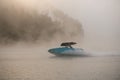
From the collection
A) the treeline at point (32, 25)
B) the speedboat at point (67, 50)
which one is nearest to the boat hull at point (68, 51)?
the speedboat at point (67, 50)

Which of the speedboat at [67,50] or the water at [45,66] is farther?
the speedboat at [67,50]

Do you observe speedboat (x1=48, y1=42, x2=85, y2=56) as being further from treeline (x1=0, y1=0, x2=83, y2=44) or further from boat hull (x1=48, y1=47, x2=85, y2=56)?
treeline (x1=0, y1=0, x2=83, y2=44)

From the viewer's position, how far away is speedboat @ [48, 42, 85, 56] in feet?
10.0

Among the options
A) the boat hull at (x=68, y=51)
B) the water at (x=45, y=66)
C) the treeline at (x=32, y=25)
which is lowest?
the water at (x=45, y=66)

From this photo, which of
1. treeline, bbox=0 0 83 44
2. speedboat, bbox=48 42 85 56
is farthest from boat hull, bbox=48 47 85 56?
treeline, bbox=0 0 83 44

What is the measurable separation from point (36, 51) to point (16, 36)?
0.27 metres

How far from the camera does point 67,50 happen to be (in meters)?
3.10

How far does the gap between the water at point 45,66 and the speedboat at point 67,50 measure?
0.04m

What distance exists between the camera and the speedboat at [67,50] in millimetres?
3061

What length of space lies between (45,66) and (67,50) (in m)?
0.30

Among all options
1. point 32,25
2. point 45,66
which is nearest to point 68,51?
point 45,66

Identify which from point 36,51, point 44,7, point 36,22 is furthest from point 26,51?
point 44,7

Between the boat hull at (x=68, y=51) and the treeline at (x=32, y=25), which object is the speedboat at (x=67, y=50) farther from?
the treeline at (x=32, y=25)

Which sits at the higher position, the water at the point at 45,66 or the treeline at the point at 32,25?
the treeline at the point at 32,25
